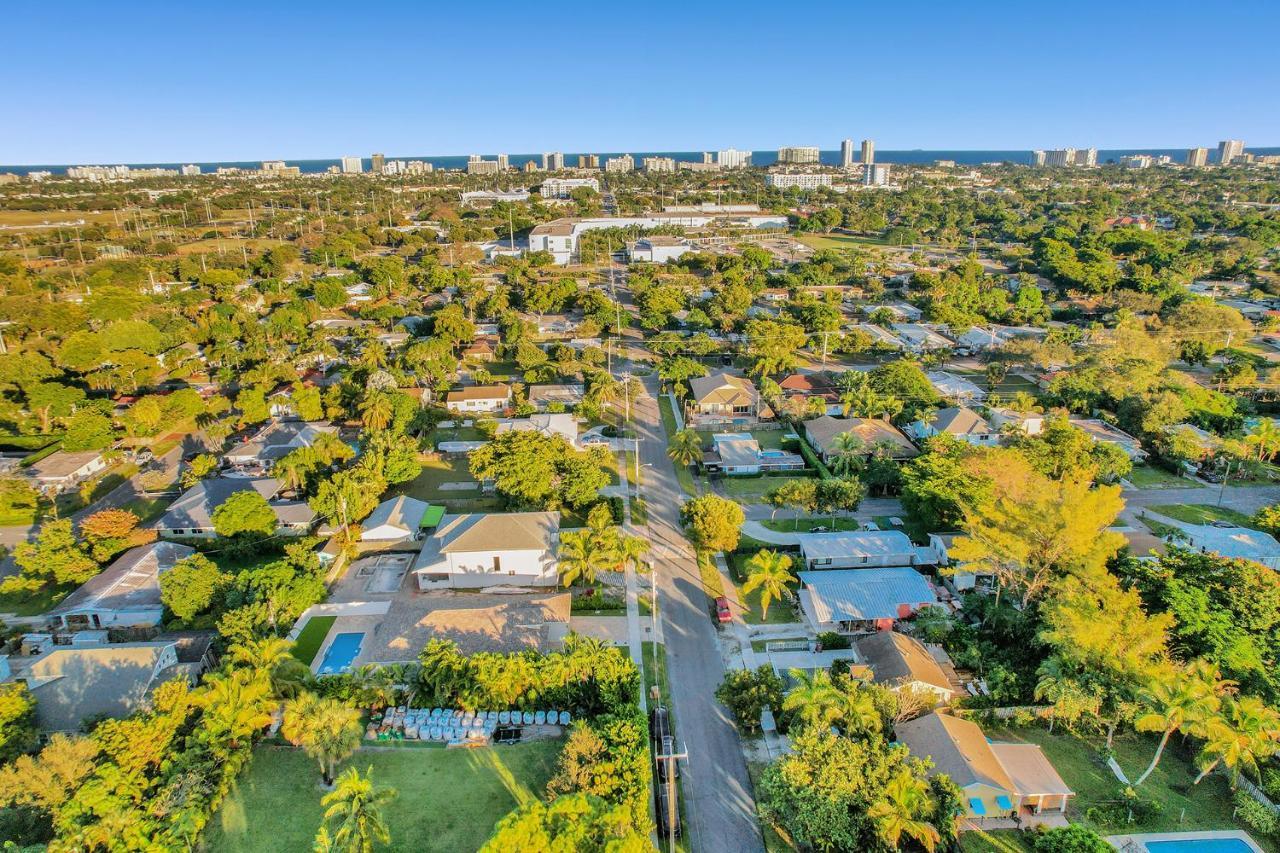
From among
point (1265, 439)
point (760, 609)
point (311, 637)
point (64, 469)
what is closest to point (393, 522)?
point (311, 637)

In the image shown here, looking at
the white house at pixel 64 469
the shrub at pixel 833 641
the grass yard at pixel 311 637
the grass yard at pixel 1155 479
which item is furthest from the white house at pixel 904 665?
the white house at pixel 64 469

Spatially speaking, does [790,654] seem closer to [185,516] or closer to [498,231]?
[185,516]

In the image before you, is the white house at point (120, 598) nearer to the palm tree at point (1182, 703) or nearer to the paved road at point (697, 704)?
the paved road at point (697, 704)

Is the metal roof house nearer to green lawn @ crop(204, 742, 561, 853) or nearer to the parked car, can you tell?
the parked car

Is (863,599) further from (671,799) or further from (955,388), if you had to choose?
(955,388)

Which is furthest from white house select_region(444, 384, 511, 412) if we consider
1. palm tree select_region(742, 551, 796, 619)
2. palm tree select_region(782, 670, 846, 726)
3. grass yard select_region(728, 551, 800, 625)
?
palm tree select_region(782, 670, 846, 726)

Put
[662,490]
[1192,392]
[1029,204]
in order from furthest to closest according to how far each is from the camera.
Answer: [1029,204]
[1192,392]
[662,490]

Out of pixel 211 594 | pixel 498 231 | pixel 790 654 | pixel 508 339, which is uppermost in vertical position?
pixel 498 231

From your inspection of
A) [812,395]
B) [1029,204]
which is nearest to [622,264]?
[812,395]
